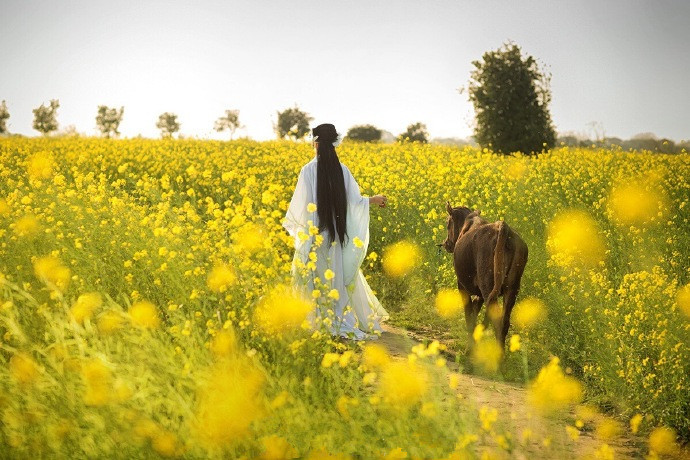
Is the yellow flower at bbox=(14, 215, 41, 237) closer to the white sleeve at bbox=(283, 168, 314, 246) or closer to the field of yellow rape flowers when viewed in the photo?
the field of yellow rape flowers

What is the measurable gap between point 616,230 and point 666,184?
2.15 metres

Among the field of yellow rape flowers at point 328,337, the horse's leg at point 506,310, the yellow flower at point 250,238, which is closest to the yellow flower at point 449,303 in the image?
the field of yellow rape flowers at point 328,337

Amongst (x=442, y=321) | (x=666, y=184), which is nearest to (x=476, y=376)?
(x=442, y=321)

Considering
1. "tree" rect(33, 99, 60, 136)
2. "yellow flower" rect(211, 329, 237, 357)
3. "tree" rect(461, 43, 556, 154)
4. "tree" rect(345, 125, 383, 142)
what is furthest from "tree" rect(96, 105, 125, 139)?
"yellow flower" rect(211, 329, 237, 357)

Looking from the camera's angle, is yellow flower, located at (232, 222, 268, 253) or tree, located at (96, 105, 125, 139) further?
tree, located at (96, 105, 125, 139)

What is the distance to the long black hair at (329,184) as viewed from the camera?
6.28 meters

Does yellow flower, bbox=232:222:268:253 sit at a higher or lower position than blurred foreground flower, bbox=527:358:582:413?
higher

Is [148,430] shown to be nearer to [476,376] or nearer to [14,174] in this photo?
[476,376]

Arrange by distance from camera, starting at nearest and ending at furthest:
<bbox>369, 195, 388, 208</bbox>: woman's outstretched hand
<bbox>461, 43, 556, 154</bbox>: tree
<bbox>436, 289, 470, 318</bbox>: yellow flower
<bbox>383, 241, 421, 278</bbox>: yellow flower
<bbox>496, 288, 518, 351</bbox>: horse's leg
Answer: <bbox>496, 288, 518, 351</bbox>: horse's leg < <bbox>369, 195, 388, 208</bbox>: woman's outstretched hand < <bbox>436, 289, 470, 318</bbox>: yellow flower < <bbox>383, 241, 421, 278</bbox>: yellow flower < <bbox>461, 43, 556, 154</bbox>: tree

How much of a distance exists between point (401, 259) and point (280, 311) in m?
4.99

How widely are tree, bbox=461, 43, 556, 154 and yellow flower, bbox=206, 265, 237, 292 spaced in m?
17.2

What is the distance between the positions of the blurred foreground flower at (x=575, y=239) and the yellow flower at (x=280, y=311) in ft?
10.5

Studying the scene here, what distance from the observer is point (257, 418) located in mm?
2797

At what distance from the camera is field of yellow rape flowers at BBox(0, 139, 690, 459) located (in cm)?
283
